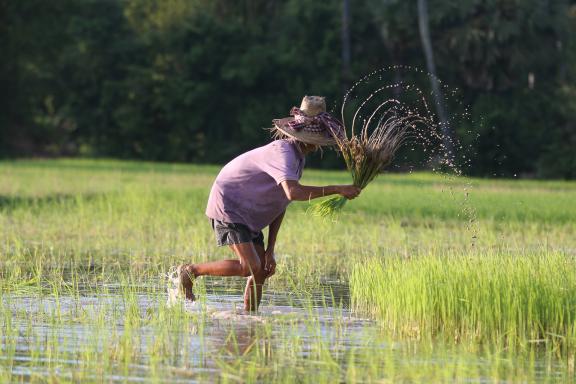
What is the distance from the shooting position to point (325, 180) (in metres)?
29.1

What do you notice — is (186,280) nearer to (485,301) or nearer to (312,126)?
(312,126)

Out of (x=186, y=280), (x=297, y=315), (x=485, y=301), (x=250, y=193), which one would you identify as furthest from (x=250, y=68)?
(x=485, y=301)

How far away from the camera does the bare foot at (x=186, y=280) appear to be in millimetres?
9328

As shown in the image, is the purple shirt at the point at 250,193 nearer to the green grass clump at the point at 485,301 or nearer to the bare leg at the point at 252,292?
the bare leg at the point at 252,292

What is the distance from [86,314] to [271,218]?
1466mm

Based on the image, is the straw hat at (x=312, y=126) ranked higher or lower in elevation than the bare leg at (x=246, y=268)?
higher

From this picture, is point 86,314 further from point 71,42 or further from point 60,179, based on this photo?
point 71,42

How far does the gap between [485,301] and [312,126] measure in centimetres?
172

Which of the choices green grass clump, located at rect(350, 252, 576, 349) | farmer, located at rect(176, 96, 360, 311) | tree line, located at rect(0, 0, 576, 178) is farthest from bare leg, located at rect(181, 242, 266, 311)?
tree line, located at rect(0, 0, 576, 178)

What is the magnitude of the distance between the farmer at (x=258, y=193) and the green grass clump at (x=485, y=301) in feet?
2.54

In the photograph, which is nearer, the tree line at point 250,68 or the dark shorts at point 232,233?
the dark shorts at point 232,233

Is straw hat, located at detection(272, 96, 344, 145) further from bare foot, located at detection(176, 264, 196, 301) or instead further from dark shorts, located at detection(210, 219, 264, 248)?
bare foot, located at detection(176, 264, 196, 301)

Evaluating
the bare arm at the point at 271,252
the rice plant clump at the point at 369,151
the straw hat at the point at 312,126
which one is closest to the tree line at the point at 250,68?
the bare arm at the point at 271,252

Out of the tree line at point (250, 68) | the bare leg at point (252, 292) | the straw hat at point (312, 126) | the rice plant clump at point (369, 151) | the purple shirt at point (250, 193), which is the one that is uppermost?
the tree line at point (250, 68)
